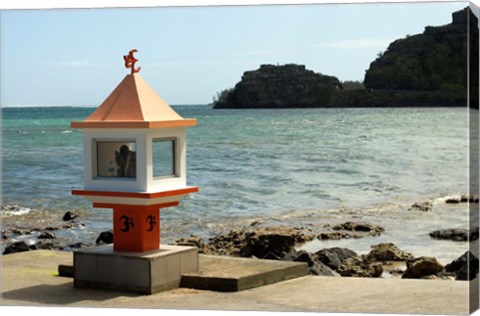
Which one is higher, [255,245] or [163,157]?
[163,157]

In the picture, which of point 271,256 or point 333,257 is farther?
point 271,256

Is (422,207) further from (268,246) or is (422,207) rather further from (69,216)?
(268,246)

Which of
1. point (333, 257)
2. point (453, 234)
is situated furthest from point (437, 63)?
point (453, 234)

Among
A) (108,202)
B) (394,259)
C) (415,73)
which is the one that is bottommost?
(394,259)

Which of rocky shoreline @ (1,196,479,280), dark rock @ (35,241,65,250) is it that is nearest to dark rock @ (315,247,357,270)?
rocky shoreline @ (1,196,479,280)

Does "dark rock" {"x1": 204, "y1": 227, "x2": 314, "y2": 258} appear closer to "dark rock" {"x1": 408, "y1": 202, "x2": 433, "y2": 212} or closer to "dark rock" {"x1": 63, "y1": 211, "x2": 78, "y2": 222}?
"dark rock" {"x1": 63, "y1": 211, "x2": 78, "y2": 222}

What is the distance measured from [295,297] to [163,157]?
1901 millimetres

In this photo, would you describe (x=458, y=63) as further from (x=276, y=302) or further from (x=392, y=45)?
(x=392, y=45)

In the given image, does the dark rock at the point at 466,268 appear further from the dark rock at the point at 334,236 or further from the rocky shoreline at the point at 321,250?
the dark rock at the point at 334,236

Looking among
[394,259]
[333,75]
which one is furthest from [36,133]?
[394,259]

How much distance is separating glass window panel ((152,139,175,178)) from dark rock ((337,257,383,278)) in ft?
10.1

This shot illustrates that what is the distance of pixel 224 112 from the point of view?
22297 mm

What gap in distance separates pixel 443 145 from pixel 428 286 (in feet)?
44.8

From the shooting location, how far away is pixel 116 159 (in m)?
13.1
